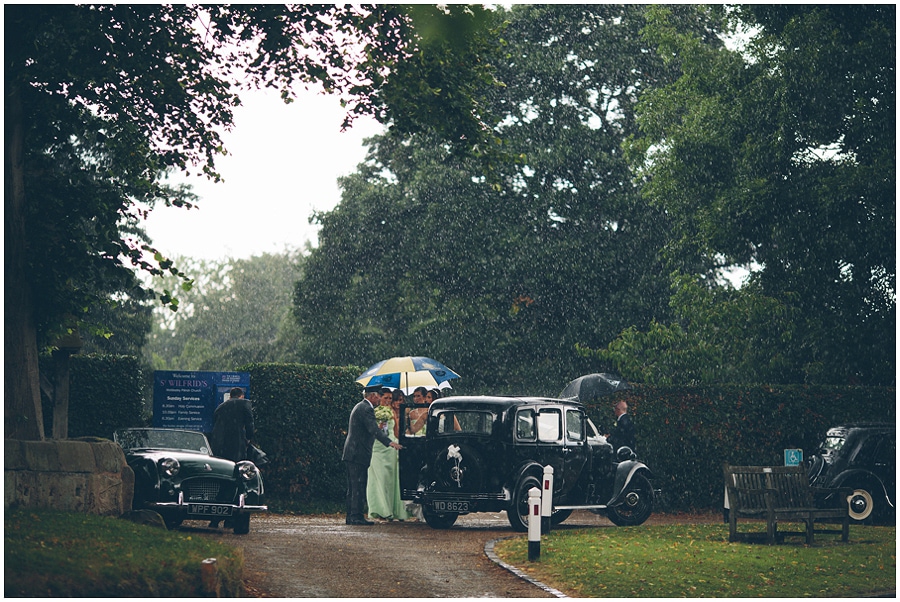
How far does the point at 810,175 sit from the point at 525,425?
13.1 metres

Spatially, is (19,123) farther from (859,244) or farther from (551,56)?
(551,56)

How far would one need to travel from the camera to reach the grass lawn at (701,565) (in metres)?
11.6

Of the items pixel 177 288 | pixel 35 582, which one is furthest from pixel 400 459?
pixel 177 288

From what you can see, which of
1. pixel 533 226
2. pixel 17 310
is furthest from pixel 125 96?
pixel 533 226

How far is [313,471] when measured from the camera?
22328mm

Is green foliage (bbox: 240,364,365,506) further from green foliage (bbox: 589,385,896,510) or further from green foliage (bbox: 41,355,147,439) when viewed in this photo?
green foliage (bbox: 589,385,896,510)

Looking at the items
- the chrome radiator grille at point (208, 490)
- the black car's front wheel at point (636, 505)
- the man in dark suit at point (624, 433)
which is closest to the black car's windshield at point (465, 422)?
the black car's front wheel at point (636, 505)

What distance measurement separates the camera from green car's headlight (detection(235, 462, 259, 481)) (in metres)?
16.4

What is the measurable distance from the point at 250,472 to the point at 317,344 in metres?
28.3

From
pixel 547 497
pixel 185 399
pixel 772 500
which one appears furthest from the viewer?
pixel 185 399

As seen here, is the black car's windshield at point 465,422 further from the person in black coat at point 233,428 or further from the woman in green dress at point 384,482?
the person in black coat at point 233,428

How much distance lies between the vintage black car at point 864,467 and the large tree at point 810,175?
249 inches

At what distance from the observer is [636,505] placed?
19516 mm

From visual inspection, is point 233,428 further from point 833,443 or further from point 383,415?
point 833,443
